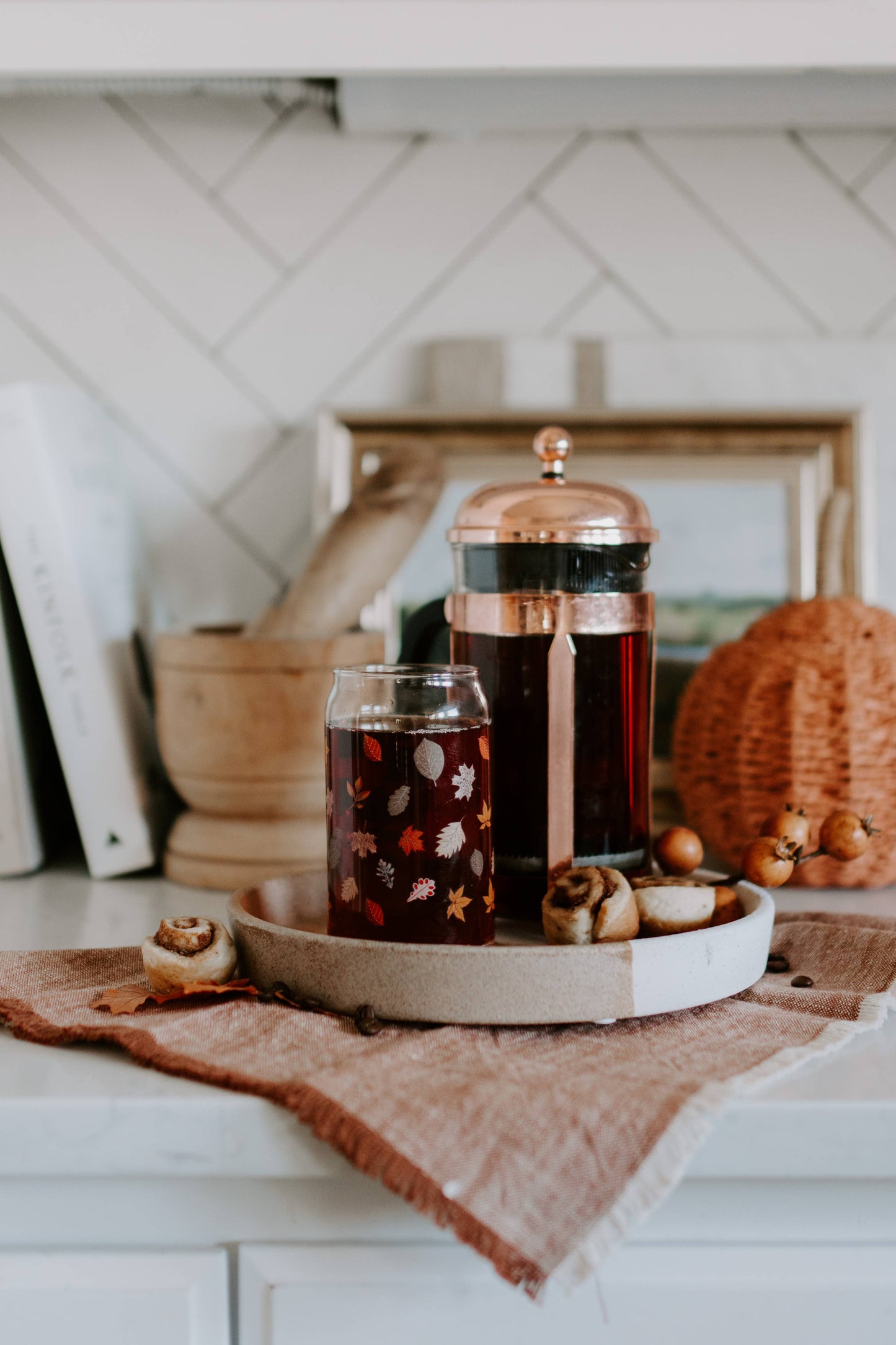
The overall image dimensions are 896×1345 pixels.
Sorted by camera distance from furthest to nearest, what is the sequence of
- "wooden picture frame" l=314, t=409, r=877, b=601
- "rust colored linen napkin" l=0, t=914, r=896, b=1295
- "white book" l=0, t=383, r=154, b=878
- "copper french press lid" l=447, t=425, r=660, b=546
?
"wooden picture frame" l=314, t=409, r=877, b=601 → "white book" l=0, t=383, r=154, b=878 → "copper french press lid" l=447, t=425, r=660, b=546 → "rust colored linen napkin" l=0, t=914, r=896, b=1295

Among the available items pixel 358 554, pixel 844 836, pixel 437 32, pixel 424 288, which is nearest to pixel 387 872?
pixel 844 836

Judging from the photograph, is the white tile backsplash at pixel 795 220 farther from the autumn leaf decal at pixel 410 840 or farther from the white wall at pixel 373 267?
the autumn leaf decal at pixel 410 840

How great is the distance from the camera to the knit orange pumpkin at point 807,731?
81 centimetres

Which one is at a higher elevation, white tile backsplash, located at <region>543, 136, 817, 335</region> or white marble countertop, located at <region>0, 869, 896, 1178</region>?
white tile backsplash, located at <region>543, 136, 817, 335</region>

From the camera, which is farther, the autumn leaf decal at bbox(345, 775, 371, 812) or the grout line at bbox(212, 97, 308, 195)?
the grout line at bbox(212, 97, 308, 195)

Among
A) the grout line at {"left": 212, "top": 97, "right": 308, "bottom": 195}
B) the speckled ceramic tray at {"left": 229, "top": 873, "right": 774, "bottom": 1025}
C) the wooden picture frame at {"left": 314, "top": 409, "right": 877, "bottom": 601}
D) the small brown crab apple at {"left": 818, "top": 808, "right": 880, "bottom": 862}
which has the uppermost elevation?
the grout line at {"left": 212, "top": 97, "right": 308, "bottom": 195}

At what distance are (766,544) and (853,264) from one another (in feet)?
0.90

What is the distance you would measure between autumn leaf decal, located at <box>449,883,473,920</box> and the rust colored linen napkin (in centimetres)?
6

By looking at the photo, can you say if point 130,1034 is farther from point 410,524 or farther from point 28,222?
point 28,222

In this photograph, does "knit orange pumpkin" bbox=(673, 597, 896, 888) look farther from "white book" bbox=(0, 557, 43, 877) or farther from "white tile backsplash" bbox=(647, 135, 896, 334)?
"white book" bbox=(0, 557, 43, 877)

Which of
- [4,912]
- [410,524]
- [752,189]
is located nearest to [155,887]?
[4,912]

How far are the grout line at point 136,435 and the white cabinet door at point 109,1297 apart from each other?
66 cm

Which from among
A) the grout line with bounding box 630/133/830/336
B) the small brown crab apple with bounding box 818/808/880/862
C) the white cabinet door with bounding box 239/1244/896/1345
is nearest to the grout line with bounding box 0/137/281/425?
the grout line with bounding box 630/133/830/336

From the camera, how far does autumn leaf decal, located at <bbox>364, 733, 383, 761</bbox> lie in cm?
58
